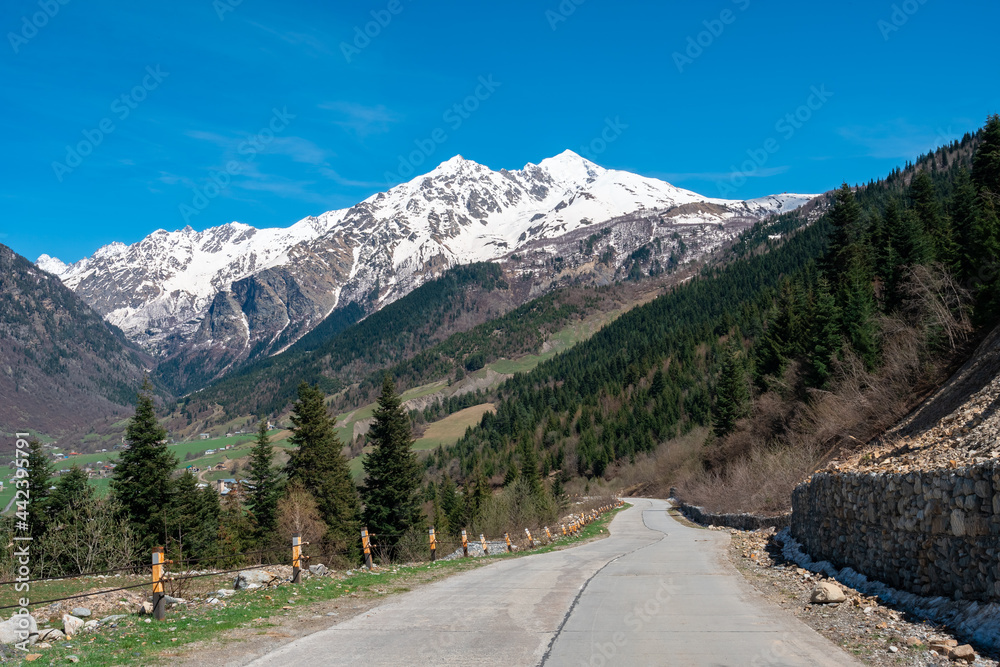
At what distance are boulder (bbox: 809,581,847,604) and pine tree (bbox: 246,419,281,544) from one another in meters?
39.9

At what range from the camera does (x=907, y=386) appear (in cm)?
2788

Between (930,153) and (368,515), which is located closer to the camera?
(368,515)

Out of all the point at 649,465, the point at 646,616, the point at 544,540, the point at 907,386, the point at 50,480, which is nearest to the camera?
the point at 646,616

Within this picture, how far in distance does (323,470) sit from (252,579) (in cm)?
2621

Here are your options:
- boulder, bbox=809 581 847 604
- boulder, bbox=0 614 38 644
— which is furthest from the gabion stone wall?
boulder, bbox=0 614 38 644

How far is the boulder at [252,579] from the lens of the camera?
17.1 meters

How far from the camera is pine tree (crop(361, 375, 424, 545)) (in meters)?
45.1

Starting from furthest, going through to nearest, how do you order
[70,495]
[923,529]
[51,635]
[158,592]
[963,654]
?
[70,495], [158,592], [51,635], [923,529], [963,654]

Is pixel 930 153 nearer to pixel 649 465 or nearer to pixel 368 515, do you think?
pixel 649 465

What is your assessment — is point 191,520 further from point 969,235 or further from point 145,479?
point 969,235

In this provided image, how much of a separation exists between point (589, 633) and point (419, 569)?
11.3 m

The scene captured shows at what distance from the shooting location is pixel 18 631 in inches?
416

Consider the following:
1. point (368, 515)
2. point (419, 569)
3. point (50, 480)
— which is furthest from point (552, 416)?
point (419, 569)

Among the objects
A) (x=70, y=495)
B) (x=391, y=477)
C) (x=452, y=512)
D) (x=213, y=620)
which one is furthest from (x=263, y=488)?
(x=213, y=620)
